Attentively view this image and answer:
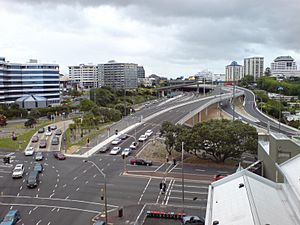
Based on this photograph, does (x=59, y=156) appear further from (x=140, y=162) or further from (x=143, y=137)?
(x=143, y=137)

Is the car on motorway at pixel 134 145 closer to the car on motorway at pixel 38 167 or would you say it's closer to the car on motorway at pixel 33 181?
the car on motorway at pixel 38 167

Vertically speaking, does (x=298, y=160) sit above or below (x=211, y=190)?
above

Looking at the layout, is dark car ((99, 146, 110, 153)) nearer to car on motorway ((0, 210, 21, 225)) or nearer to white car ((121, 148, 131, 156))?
white car ((121, 148, 131, 156))

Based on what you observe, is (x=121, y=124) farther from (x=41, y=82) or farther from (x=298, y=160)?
(x=41, y=82)

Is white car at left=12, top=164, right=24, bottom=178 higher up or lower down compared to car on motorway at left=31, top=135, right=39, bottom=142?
lower down

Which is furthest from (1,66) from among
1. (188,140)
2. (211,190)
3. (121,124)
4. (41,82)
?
(211,190)

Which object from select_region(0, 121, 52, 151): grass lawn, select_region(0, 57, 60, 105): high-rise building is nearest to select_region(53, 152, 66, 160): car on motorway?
select_region(0, 121, 52, 151): grass lawn
